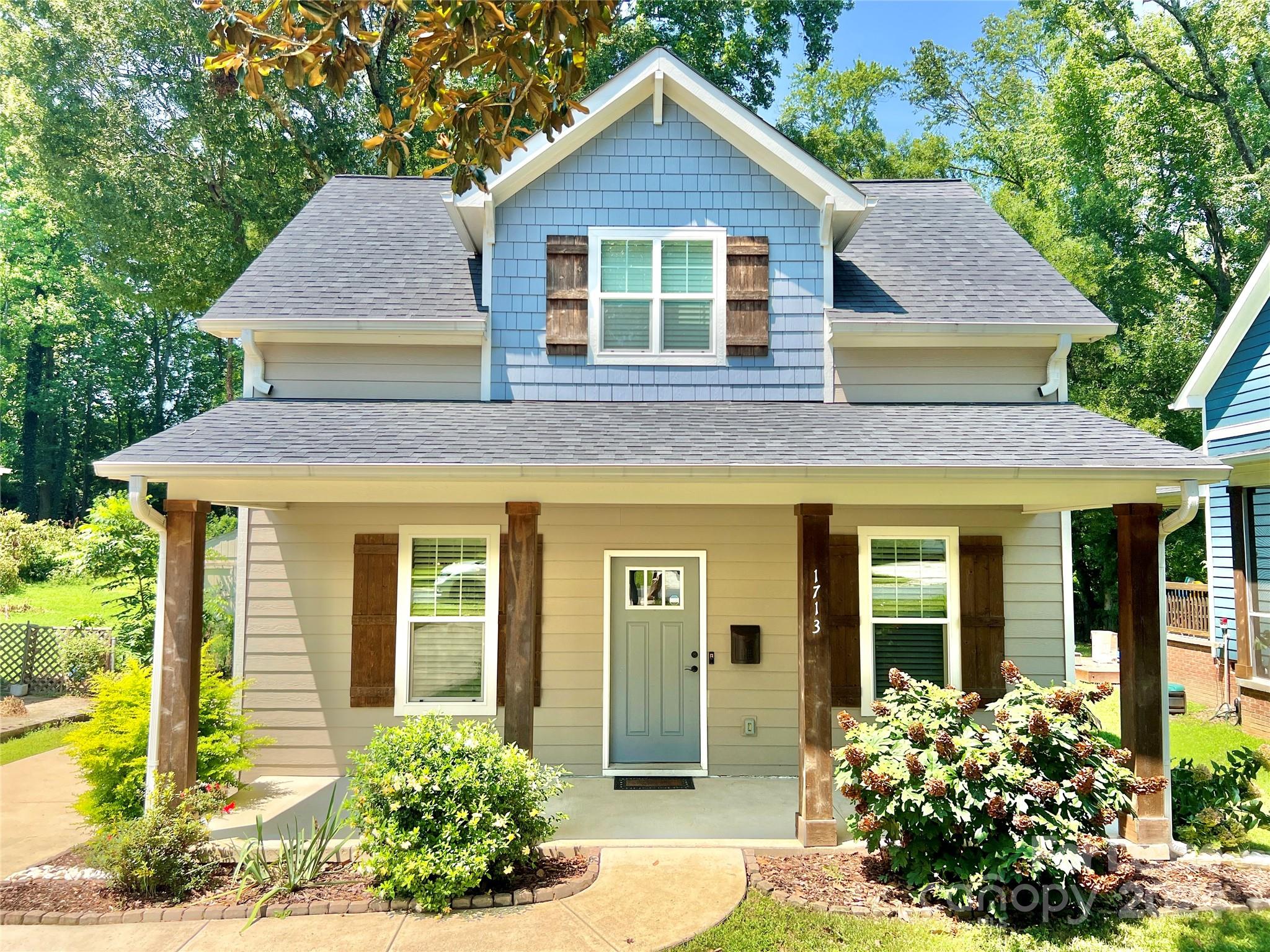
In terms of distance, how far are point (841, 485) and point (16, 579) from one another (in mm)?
19917

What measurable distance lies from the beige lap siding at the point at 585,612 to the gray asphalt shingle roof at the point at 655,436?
1.04 m

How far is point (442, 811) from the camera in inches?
196

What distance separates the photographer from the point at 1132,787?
5176mm

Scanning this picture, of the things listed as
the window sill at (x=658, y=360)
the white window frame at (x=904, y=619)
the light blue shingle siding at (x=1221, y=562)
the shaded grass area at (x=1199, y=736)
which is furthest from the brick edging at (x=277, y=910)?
the light blue shingle siding at (x=1221, y=562)

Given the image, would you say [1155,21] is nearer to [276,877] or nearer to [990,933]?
A: [990,933]

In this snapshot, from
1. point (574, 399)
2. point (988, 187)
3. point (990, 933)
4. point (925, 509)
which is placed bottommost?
point (990, 933)

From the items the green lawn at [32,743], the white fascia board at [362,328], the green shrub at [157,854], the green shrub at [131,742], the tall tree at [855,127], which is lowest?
the green lawn at [32,743]

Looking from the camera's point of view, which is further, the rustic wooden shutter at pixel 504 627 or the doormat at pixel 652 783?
the rustic wooden shutter at pixel 504 627

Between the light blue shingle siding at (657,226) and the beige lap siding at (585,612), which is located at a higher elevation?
the light blue shingle siding at (657,226)

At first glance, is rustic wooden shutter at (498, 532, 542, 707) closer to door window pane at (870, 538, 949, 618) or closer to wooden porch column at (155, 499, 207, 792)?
wooden porch column at (155, 499, 207, 792)

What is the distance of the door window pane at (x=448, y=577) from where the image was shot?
7.57m

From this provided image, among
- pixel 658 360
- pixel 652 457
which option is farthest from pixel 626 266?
pixel 652 457

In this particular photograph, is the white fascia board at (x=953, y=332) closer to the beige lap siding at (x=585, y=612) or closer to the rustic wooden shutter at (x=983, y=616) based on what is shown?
the beige lap siding at (x=585, y=612)

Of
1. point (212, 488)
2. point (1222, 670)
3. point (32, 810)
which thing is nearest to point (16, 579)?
point (32, 810)
